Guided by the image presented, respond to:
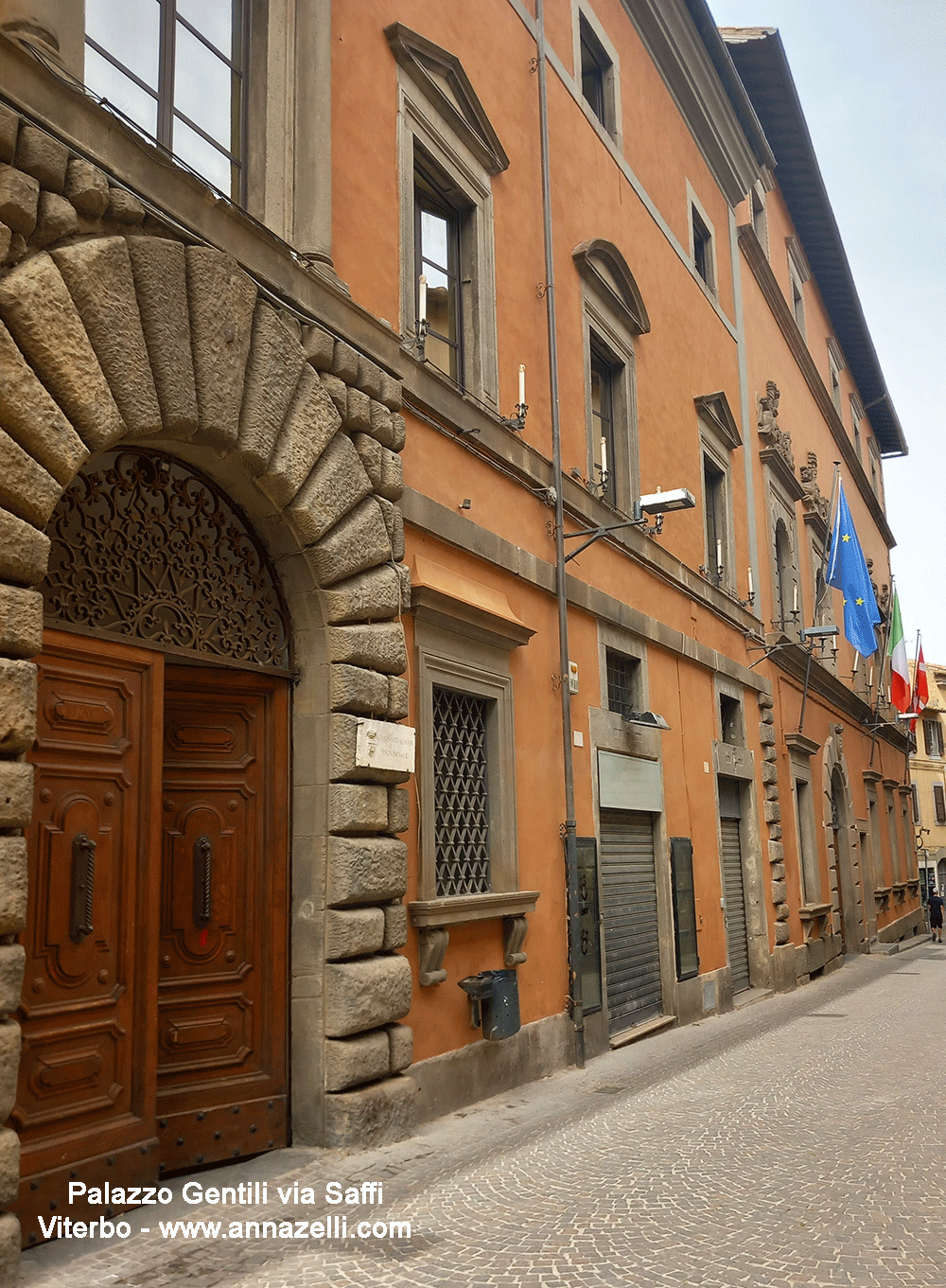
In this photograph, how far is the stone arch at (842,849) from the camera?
18656 millimetres

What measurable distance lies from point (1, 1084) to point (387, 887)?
250cm

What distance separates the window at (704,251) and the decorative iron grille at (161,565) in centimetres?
1100

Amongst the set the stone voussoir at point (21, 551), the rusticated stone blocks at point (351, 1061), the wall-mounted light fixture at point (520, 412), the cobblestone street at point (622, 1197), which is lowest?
the cobblestone street at point (622, 1197)

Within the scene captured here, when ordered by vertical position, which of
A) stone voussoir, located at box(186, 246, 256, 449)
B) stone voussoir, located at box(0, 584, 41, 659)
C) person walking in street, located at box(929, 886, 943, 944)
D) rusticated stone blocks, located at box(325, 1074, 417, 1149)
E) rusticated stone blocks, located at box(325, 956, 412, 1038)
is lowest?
person walking in street, located at box(929, 886, 943, 944)

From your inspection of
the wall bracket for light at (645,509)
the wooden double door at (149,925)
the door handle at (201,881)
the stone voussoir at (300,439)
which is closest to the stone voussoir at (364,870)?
the wooden double door at (149,925)

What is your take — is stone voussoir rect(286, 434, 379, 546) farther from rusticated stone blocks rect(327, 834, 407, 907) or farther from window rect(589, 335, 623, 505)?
window rect(589, 335, 623, 505)

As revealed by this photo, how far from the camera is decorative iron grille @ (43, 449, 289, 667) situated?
494cm

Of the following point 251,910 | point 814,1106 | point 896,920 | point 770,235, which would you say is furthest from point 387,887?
point 896,920

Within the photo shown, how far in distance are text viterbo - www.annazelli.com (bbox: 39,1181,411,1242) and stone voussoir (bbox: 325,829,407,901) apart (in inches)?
53.1

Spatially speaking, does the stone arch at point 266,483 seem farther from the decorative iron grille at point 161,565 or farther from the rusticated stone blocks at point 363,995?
the decorative iron grille at point 161,565

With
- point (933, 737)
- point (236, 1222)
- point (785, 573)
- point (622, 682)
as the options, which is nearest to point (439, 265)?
point (622, 682)

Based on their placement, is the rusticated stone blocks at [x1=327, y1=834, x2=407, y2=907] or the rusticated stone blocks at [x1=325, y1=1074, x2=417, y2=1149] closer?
the rusticated stone blocks at [x1=325, y1=1074, x2=417, y2=1149]

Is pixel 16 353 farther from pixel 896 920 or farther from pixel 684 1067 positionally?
pixel 896 920

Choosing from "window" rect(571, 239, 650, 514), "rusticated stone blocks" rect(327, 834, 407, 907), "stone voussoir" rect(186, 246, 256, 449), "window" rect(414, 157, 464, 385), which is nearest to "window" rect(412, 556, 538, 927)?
"rusticated stone blocks" rect(327, 834, 407, 907)
